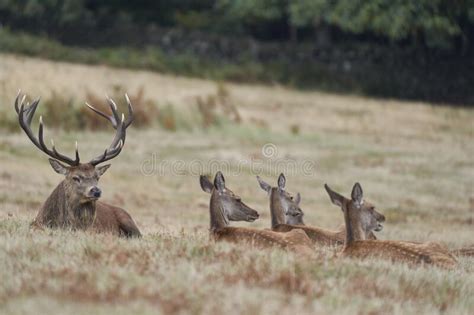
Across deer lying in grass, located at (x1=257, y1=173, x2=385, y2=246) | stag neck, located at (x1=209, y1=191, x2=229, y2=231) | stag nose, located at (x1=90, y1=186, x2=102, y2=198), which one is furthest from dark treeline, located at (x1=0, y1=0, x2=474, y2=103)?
stag nose, located at (x1=90, y1=186, x2=102, y2=198)

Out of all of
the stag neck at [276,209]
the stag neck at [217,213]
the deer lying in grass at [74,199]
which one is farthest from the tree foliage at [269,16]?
the deer lying in grass at [74,199]

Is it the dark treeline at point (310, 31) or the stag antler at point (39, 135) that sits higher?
the dark treeline at point (310, 31)

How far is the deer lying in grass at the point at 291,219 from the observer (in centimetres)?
1313

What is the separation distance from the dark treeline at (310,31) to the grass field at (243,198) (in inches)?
144

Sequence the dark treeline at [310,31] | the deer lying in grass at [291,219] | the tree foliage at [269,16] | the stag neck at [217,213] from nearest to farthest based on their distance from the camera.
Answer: the stag neck at [217,213], the deer lying in grass at [291,219], the tree foliage at [269,16], the dark treeline at [310,31]

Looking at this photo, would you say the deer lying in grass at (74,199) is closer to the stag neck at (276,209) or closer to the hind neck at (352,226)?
the stag neck at (276,209)

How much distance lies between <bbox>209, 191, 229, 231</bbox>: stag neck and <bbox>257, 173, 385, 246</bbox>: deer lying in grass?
2.06ft

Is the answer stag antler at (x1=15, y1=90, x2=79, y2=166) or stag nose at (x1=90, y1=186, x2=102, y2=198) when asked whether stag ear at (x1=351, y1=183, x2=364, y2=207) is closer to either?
stag nose at (x1=90, y1=186, x2=102, y2=198)

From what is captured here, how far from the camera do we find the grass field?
837 centimetres

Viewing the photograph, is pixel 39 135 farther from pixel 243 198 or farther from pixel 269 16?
pixel 269 16

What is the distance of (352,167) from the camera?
92.5 ft

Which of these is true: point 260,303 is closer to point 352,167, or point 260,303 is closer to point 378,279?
point 378,279

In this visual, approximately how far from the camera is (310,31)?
58062mm

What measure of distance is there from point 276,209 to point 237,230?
3.13m
